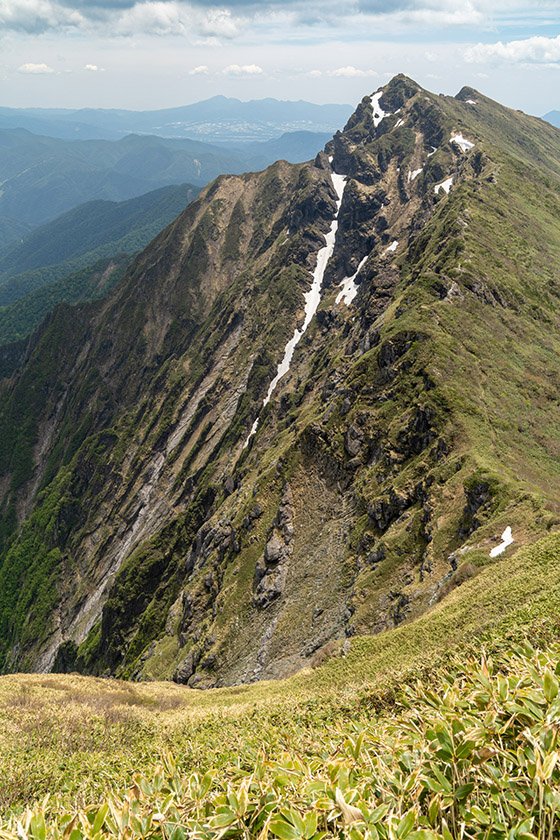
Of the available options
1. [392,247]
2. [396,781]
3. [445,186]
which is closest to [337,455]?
[396,781]

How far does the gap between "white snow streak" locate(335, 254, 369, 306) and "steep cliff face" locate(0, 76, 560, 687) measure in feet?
3.88

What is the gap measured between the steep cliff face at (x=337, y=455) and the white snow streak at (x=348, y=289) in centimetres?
118

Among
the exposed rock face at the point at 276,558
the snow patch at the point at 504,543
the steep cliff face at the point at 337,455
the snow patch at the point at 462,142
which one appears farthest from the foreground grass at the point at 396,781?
the snow patch at the point at 462,142

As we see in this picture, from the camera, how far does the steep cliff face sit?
157 feet

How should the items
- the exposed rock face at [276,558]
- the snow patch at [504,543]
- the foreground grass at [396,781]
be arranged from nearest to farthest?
the foreground grass at [396,781] → the snow patch at [504,543] → the exposed rock face at [276,558]

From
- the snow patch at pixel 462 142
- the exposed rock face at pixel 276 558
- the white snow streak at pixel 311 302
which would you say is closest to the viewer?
the exposed rock face at pixel 276 558

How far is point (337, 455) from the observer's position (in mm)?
66438

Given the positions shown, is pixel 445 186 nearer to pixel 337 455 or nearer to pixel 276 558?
pixel 337 455

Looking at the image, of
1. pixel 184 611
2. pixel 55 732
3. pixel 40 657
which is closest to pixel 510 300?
pixel 184 611

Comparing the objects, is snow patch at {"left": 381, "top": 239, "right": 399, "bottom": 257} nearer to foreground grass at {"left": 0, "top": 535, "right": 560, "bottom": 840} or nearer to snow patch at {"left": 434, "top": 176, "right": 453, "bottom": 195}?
snow patch at {"left": 434, "top": 176, "right": 453, "bottom": 195}

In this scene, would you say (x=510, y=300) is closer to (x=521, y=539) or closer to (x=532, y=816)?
(x=521, y=539)

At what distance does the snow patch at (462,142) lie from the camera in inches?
6330

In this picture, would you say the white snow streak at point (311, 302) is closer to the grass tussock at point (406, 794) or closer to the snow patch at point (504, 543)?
the snow patch at point (504, 543)

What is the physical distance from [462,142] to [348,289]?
6499cm
